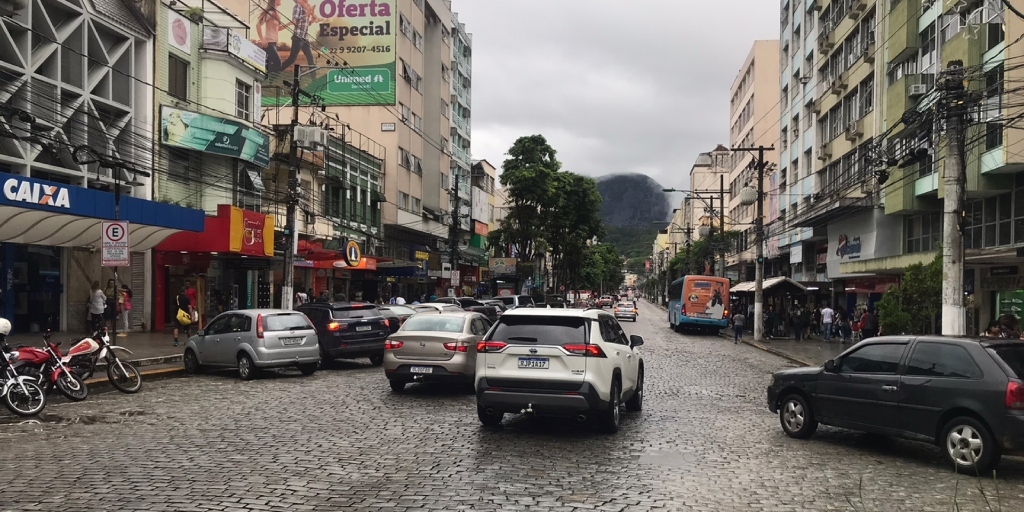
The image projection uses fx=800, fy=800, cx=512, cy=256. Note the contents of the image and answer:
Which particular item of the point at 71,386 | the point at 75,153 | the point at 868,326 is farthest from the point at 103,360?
the point at 868,326

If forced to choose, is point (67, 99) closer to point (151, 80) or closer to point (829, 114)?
point (151, 80)

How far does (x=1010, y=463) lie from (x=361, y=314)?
14.3 m

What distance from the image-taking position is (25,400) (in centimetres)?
1160

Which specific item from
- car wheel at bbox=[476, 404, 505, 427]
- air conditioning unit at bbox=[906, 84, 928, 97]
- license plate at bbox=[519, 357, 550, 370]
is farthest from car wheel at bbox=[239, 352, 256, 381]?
air conditioning unit at bbox=[906, 84, 928, 97]

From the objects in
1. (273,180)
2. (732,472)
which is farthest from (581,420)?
(273,180)

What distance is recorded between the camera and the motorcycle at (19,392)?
1146cm

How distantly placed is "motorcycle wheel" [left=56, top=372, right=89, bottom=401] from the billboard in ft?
131

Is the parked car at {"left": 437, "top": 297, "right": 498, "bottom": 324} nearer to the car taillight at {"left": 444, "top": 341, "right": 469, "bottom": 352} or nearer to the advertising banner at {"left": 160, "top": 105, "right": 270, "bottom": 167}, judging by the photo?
the advertising banner at {"left": 160, "top": 105, "right": 270, "bottom": 167}

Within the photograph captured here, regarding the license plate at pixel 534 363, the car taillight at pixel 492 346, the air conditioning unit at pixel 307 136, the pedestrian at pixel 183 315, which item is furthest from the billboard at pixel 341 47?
the license plate at pixel 534 363

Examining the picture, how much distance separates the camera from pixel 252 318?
17.1m

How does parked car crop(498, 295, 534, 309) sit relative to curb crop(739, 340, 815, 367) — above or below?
above

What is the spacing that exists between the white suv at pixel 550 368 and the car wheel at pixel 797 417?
227 centimetres

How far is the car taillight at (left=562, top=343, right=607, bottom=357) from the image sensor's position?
33.6 feet

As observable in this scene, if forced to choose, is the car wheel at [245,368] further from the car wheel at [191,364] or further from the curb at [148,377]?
the curb at [148,377]
